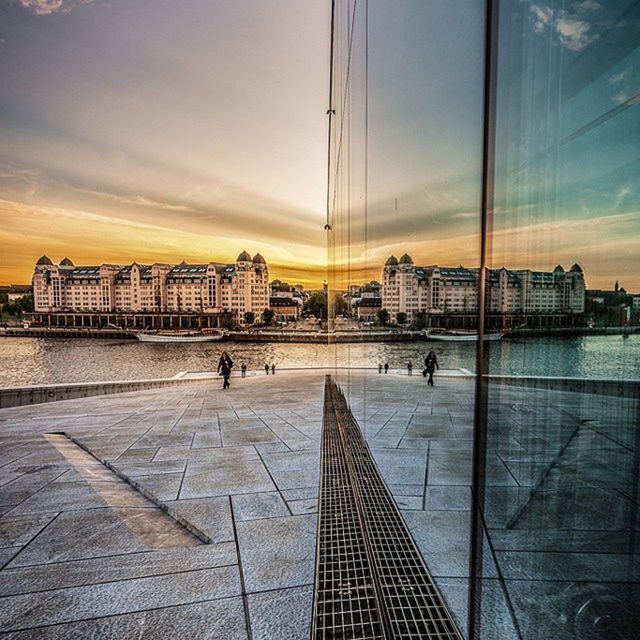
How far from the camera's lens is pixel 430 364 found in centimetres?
198

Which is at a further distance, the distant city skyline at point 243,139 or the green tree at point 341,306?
the green tree at point 341,306

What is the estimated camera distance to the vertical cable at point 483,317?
121 cm

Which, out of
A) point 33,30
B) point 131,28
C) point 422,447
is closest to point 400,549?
point 422,447

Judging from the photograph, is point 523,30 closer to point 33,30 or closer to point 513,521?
point 513,521

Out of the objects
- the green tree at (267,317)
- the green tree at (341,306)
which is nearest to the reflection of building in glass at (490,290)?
the green tree at (341,306)

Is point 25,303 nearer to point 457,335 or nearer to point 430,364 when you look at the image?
point 430,364

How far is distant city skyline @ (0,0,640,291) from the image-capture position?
3.59 ft

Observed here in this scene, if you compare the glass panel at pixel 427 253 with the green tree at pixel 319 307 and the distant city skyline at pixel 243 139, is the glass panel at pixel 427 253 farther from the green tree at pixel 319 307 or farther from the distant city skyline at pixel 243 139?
the green tree at pixel 319 307

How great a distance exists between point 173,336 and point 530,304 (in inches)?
2178

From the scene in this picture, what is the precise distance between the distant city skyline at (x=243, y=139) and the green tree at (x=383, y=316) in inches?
19.9

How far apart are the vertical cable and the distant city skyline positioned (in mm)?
76

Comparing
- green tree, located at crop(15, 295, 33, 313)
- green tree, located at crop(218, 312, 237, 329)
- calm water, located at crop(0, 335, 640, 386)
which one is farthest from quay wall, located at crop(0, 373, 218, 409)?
green tree, located at crop(218, 312, 237, 329)

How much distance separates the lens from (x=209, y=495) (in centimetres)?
387

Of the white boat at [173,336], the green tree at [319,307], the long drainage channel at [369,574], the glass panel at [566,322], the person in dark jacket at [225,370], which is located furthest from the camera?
the green tree at [319,307]
